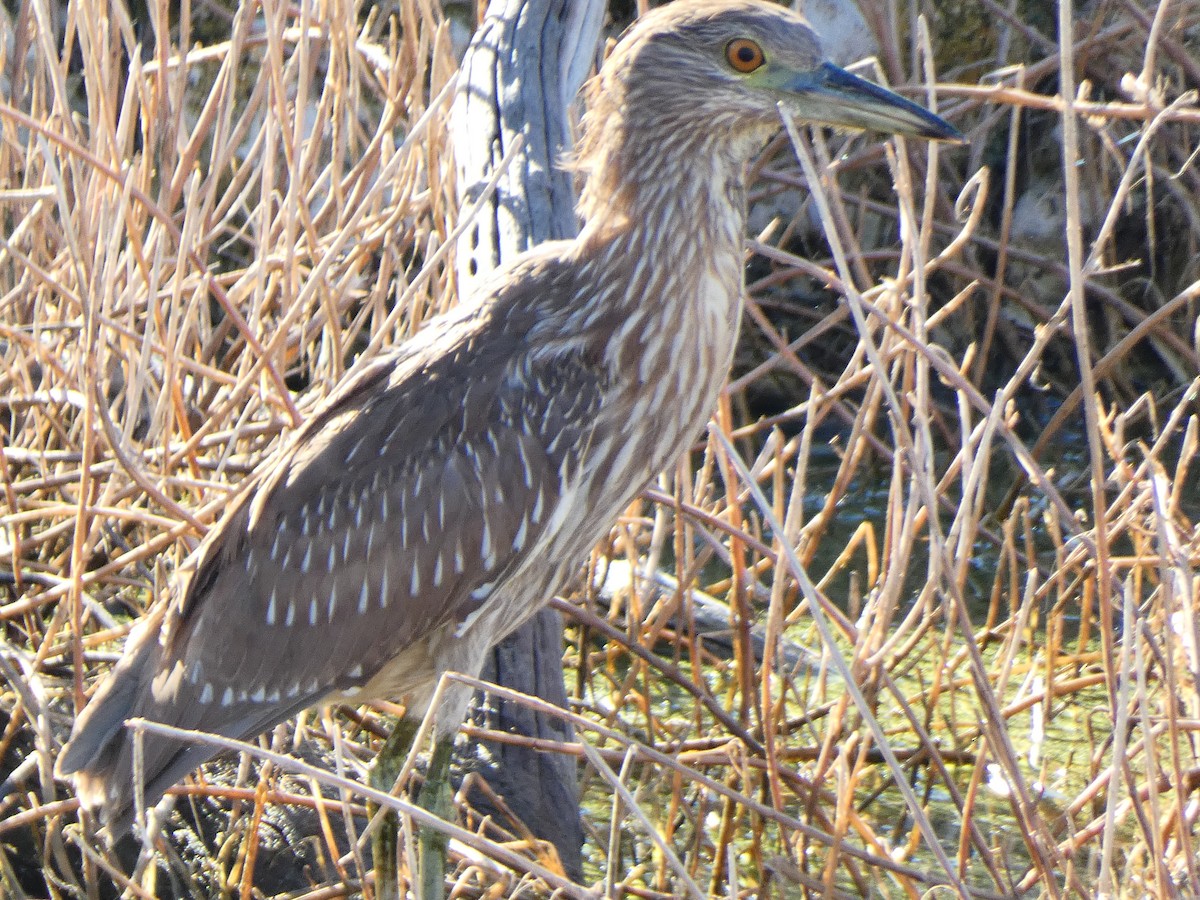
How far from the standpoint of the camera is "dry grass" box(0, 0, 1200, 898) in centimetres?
281

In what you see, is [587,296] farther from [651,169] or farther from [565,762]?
[565,762]

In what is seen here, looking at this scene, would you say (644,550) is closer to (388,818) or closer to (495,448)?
(388,818)

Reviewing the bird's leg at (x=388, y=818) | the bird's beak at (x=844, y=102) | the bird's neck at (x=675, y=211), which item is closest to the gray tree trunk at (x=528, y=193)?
the bird's leg at (x=388, y=818)

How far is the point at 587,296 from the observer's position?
10.6ft

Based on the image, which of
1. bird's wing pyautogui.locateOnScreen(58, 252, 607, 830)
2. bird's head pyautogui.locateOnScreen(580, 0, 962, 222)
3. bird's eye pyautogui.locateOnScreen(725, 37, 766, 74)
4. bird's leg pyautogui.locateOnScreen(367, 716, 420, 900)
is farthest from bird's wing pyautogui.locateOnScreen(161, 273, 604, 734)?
A: bird's eye pyautogui.locateOnScreen(725, 37, 766, 74)

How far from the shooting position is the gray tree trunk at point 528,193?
366 centimetres

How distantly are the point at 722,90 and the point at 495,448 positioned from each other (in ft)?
2.77

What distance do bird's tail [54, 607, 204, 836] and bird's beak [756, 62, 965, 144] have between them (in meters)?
1.73

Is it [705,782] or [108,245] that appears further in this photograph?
[108,245]

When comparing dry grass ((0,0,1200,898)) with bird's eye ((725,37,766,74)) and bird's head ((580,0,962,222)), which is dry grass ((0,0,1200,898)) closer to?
bird's head ((580,0,962,222))

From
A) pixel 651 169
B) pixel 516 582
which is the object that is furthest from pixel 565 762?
pixel 651 169

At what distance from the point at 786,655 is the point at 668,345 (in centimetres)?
136

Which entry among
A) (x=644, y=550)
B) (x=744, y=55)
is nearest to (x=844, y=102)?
(x=744, y=55)

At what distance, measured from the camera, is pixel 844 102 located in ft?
9.86
